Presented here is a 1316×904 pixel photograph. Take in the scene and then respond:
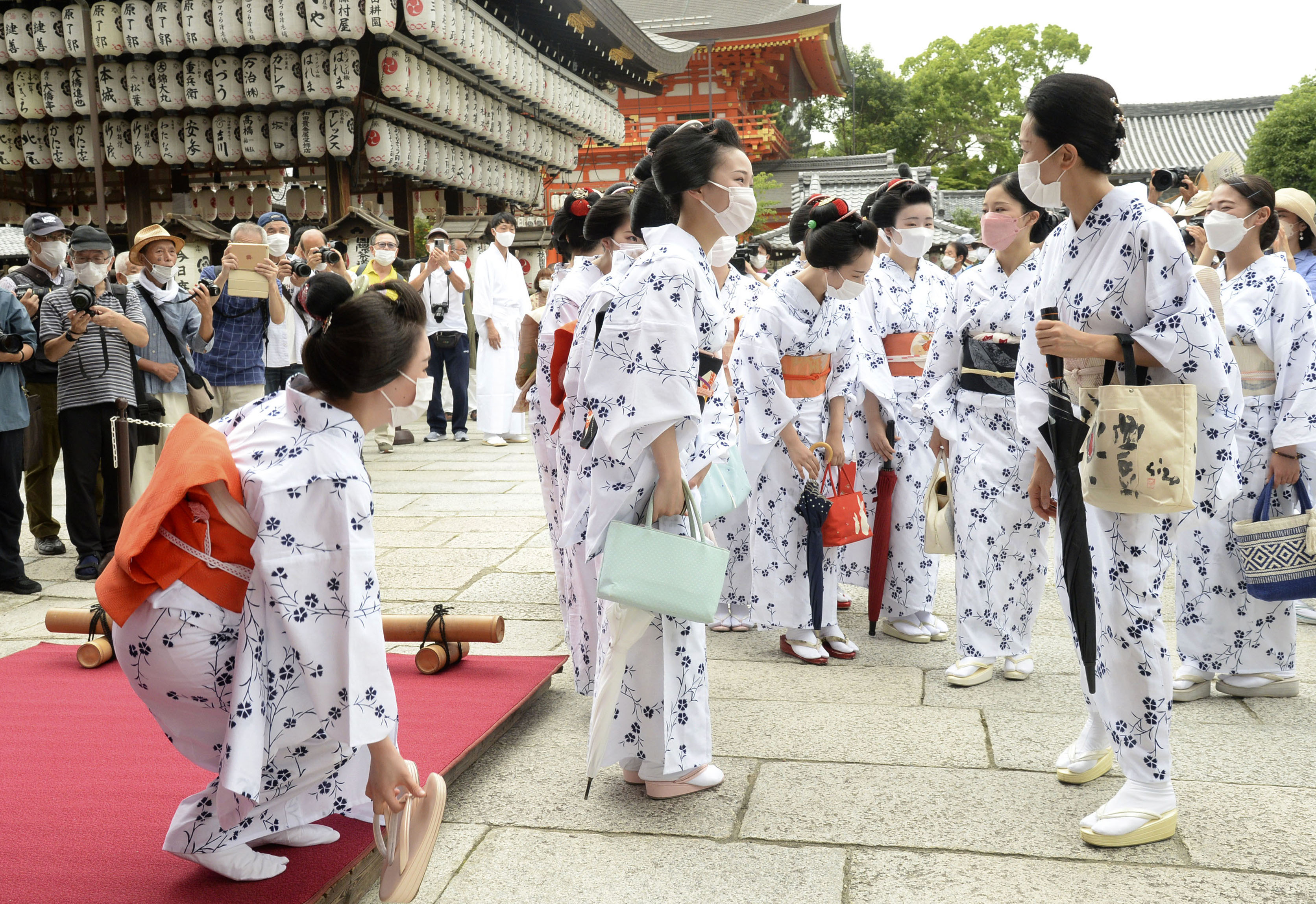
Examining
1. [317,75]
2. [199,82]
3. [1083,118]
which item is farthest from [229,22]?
[1083,118]

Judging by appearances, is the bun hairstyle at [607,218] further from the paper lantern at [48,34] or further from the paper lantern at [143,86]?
the paper lantern at [48,34]

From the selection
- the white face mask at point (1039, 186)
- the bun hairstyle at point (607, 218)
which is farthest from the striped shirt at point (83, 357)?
the white face mask at point (1039, 186)

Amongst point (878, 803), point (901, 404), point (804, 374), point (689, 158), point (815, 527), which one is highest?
point (689, 158)

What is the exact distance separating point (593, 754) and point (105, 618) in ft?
7.16

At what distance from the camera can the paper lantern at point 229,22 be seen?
11.6 meters

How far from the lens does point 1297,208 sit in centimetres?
439

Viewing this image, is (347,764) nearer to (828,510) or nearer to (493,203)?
(828,510)

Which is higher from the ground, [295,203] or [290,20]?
[290,20]

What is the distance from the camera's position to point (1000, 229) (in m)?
3.77

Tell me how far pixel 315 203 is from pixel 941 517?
37.8ft

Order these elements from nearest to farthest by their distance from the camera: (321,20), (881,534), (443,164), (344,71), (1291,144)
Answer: (881,534) → (321,20) → (344,71) → (443,164) → (1291,144)

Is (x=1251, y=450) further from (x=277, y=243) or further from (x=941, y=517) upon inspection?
(x=277, y=243)

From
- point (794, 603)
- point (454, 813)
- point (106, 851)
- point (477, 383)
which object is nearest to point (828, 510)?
point (794, 603)

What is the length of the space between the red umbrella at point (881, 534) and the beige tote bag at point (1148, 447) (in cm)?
193
